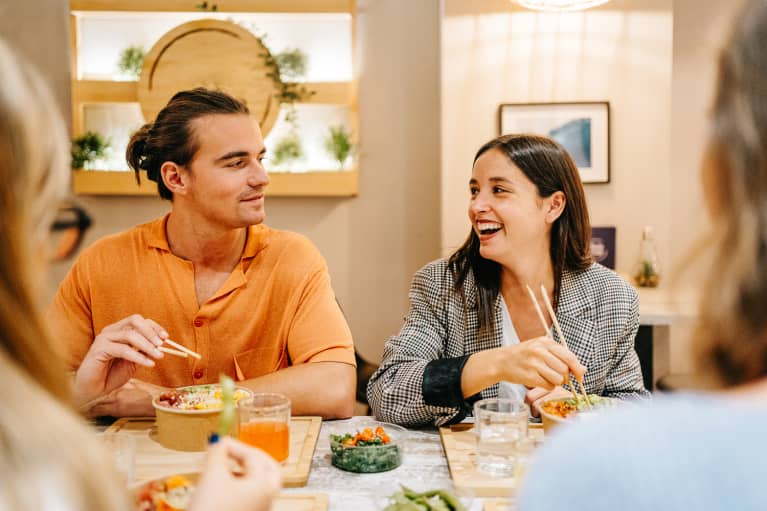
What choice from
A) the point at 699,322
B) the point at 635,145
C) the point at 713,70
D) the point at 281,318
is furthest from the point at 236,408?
the point at 635,145

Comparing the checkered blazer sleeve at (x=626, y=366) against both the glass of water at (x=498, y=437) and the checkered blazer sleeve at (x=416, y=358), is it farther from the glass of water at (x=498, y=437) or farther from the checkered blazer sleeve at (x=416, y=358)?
the glass of water at (x=498, y=437)

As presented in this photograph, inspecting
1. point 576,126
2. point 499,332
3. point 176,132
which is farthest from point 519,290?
point 576,126

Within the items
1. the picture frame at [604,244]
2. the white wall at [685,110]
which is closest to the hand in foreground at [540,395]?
the picture frame at [604,244]

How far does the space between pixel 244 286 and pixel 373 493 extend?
100cm

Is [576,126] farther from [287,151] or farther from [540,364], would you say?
[540,364]

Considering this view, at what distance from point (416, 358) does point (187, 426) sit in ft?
2.12

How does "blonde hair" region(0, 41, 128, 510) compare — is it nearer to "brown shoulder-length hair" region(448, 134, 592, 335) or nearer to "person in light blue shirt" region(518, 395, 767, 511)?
"person in light blue shirt" region(518, 395, 767, 511)

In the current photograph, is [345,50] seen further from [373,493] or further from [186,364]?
[373,493]

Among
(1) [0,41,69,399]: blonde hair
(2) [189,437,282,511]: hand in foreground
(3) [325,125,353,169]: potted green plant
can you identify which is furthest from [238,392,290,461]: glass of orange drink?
(3) [325,125,353,169]: potted green plant

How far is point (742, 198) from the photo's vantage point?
0.68 meters

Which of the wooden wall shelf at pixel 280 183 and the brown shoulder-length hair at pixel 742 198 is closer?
the brown shoulder-length hair at pixel 742 198

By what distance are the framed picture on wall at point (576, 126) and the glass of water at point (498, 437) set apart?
2334 millimetres

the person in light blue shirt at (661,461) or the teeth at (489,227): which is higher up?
the teeth at (489,227)

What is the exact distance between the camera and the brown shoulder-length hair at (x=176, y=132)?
233 centimetres
